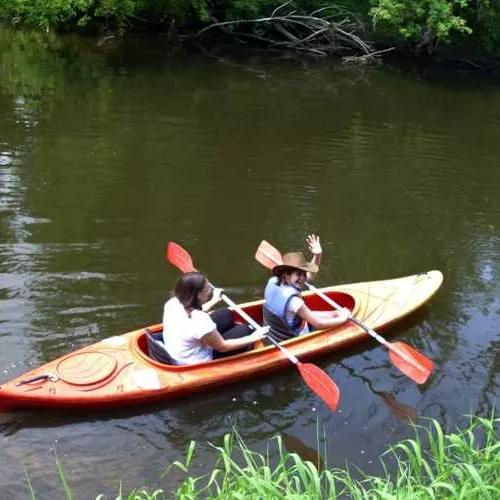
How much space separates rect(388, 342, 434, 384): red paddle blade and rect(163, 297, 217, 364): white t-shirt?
1.66 m

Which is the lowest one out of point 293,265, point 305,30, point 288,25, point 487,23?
point 293,265

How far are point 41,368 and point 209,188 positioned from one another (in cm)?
538

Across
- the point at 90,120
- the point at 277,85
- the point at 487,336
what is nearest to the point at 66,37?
the point at 277,85

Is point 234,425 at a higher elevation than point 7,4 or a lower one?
lower

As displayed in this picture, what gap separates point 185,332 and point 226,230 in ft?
11.7

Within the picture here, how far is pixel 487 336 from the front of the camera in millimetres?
7070

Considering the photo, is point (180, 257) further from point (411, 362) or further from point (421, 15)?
point (421, 15)

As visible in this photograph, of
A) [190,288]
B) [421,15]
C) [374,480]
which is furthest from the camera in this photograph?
[421,15]

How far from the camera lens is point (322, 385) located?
5523mm

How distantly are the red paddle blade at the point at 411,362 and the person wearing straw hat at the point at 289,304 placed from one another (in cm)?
61

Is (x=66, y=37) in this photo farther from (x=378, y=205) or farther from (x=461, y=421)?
(x=461, y=421)

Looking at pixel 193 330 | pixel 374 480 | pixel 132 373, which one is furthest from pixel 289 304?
pixel 374 480

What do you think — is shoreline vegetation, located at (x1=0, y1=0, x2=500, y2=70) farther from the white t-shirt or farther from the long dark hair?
the long dark hair

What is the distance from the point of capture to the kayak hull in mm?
5258
